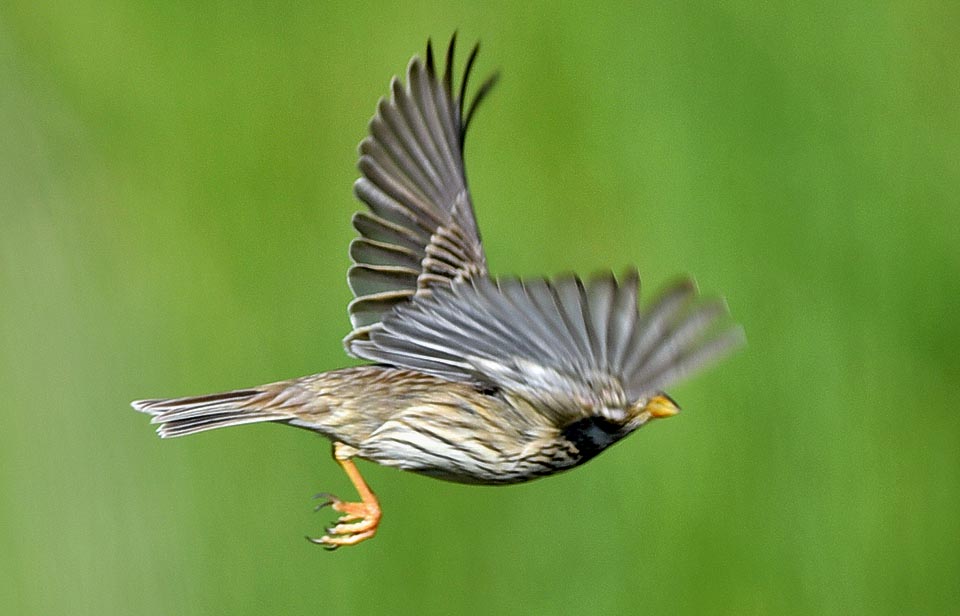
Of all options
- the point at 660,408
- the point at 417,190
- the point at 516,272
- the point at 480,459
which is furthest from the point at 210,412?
the point at 516,272

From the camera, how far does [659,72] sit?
642cm

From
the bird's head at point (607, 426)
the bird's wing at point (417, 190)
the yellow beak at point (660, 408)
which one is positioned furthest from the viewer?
the bird's wing at point (417, 190)

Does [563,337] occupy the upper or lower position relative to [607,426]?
upper

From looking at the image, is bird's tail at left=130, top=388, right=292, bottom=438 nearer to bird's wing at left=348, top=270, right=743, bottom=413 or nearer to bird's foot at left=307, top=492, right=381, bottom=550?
bird's foot at left=307, top=492, right=381, bottom=550

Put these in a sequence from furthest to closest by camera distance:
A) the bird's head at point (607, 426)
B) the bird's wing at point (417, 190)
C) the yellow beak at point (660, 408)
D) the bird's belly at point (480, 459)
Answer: the bird's wing at point (417, 190), the yellow beak at point (660, 408), the bird's belly at point (480, 459), the bird's head at point (607, 426)

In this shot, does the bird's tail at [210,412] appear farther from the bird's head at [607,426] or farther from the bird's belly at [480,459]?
the bird's head at [607,426]

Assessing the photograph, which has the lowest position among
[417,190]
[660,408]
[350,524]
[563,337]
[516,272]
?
[350,524]

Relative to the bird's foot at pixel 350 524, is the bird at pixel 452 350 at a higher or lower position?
higher

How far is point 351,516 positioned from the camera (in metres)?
4.36

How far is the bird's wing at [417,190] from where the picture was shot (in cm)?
488

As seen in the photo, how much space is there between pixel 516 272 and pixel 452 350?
201cm

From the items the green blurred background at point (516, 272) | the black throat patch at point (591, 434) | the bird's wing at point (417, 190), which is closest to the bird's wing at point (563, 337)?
the black throat patch at point (591, 434)

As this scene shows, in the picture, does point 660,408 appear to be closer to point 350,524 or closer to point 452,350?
point 452,350

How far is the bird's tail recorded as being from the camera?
14.4 feet
